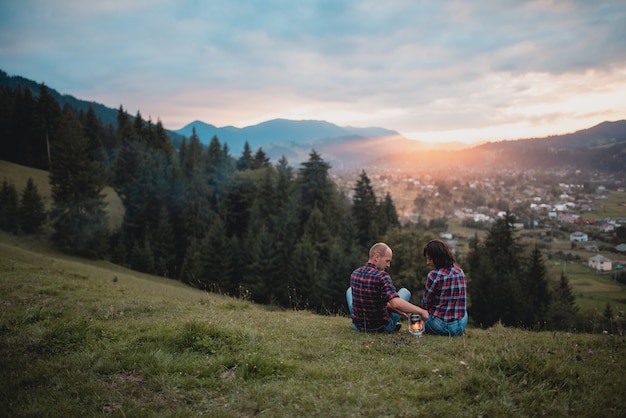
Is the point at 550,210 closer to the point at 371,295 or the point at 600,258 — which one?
the point at 600,258

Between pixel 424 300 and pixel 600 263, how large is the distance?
222 feet

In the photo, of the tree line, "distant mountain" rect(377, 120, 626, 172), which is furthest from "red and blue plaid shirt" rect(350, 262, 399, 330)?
"distant mountain" rect(377, 120, 626, 172)

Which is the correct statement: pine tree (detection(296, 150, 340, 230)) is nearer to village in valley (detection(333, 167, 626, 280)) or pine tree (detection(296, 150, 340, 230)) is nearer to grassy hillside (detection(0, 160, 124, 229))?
village in valley (detection(333, 167, 626, 280))

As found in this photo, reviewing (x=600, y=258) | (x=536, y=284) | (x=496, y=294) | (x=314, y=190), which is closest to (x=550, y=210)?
(x=600, y=258)

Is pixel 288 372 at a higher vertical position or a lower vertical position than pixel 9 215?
lower

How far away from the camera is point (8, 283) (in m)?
13.4

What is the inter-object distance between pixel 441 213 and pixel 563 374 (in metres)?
160

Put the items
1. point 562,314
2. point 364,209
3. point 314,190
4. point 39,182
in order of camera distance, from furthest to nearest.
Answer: point 39,182 < point 314,190 < point 364,209 < point 562,314

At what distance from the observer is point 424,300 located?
337 inches

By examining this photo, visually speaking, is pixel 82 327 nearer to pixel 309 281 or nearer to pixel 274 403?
pixel 274 403

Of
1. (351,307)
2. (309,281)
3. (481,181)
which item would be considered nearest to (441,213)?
(481,181)

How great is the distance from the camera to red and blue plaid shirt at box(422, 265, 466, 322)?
802cm

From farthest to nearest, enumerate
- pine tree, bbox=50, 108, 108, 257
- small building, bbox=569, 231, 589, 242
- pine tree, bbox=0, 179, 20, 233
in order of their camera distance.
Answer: small building, bbox=569, 231, 589, 242 < pine tree, bbox=0, 179, 20, 233 < pine tree, bbox=50, 108, 108, 257

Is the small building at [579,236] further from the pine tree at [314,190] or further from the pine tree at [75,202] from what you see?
the pine tree at [75,202]
